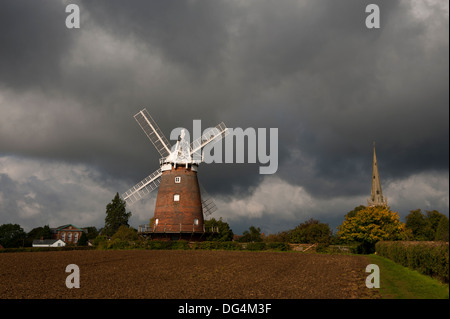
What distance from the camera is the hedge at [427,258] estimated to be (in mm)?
15495

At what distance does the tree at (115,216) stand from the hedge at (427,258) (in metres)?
87.4

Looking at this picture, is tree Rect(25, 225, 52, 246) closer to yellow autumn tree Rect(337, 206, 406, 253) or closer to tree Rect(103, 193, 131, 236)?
tree Rect(103, 193, 131, 236)

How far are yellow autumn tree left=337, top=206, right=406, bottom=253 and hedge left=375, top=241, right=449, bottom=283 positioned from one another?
21.2 metres

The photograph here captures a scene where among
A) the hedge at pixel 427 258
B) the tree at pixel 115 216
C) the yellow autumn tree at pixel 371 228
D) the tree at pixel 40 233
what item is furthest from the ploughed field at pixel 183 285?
the tree at pixel 40 233

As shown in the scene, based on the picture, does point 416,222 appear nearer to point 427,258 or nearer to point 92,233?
point 427,258

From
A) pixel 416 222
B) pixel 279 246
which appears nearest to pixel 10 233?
pixel 279 246

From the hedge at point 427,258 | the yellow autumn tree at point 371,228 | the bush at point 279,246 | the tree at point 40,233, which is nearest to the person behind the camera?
the hedge at point 427,258

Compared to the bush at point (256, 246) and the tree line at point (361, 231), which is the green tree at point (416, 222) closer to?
the tree line at point (361, 231)

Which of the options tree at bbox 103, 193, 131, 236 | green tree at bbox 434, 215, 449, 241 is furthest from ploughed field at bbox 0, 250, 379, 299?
tree at bbox 103, 193, 131, 236

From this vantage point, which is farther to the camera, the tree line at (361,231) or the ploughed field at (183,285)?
the tree line at (361,231)

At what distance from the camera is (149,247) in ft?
162

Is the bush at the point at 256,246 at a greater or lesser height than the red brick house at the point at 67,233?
greater

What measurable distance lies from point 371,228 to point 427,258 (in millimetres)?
32384
